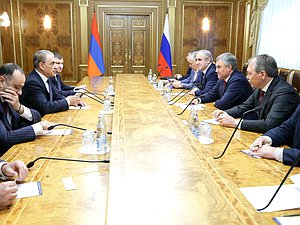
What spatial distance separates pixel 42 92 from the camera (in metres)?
3.05

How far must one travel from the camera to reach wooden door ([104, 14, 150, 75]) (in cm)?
770

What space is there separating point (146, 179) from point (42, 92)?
2263 mm

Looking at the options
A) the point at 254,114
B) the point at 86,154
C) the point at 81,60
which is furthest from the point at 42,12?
the point at 86,154

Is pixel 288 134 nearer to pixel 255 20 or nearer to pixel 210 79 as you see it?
pixel 210 79

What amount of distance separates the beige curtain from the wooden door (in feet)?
7.92

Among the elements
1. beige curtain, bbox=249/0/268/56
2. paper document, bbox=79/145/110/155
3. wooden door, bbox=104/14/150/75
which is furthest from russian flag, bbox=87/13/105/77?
paper document, bbox=79/145/110/155

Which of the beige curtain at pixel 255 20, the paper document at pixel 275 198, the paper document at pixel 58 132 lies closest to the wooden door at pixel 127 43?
the beige curtain at pixel 255 20

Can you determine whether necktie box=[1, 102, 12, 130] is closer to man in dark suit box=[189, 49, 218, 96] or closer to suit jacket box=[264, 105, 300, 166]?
suit jacket box=[264, 105, 300, 166]

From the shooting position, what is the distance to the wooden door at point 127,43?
25.2 ft

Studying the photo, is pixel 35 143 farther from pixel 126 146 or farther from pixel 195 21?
pixel 195 21

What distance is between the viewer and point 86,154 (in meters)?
1.72

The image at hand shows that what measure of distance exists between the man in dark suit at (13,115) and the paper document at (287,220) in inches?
56.8

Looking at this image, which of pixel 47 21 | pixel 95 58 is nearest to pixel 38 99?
pixel 95 58

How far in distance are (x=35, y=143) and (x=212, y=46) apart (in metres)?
6.54
